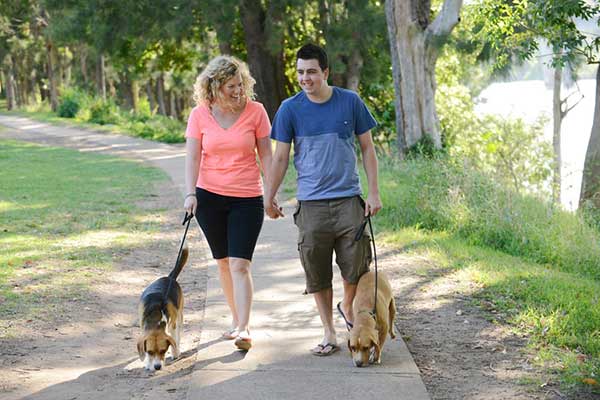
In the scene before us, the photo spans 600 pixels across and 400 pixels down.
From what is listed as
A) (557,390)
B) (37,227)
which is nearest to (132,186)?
(37,227)

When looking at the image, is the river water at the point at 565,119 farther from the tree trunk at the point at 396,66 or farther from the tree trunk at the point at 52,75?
the tree trunk at the point at 52,75

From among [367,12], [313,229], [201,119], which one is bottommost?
[313,229]

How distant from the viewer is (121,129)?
31.2 metres

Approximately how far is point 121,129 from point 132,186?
51.0 feet

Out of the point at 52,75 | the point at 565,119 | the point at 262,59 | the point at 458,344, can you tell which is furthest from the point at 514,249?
the point at 52,75

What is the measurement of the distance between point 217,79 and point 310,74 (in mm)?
742

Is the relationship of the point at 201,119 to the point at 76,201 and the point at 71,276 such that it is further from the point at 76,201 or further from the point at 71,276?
the point at 76,201

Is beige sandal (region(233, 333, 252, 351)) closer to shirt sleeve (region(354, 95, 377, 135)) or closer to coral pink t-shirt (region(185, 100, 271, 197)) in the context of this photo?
coral pink t-shirt (region(185, 100, 271, 197))

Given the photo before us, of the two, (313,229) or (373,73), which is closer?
(313,229)

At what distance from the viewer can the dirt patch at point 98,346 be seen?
5.27 m

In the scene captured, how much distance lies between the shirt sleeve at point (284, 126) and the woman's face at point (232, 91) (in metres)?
0.39

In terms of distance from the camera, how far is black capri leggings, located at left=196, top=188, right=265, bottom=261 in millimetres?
5957

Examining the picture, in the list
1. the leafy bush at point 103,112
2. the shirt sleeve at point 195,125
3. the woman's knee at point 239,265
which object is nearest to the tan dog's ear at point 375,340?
the woman's knee at point 239,265

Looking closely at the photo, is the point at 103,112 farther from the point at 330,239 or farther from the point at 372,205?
the point at 372,205
